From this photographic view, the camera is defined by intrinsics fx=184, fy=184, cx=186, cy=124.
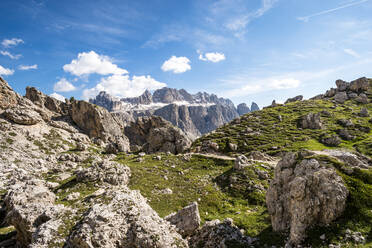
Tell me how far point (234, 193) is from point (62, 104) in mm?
135266

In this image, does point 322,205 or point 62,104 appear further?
point 62,104

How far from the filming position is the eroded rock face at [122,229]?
13312mm

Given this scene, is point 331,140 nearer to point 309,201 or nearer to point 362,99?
point 309,201

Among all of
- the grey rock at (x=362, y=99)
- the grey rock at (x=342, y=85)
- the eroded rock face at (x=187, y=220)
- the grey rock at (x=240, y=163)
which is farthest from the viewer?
the grey rock at (x=342, y=85)

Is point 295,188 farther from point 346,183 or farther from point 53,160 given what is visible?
point 53,160

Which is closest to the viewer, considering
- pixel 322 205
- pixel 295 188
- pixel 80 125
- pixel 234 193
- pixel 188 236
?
pixel 322 205

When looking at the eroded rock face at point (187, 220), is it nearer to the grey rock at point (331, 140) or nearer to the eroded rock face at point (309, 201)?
the eroded rock face at point (309, 201)

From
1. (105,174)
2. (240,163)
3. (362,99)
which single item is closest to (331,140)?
(240,163)

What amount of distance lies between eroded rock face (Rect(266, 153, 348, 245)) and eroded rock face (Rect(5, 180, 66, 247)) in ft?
63.1

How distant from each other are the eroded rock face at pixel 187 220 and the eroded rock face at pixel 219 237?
750 millimetres

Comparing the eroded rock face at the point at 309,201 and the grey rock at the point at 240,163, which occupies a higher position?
the eroded rock face at the point at 309,201

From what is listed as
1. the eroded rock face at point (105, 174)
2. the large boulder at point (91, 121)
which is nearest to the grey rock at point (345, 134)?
the eroded rock face at point (105, 174)

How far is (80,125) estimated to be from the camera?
4518 inches

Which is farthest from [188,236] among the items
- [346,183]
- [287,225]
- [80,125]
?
[80,125]
